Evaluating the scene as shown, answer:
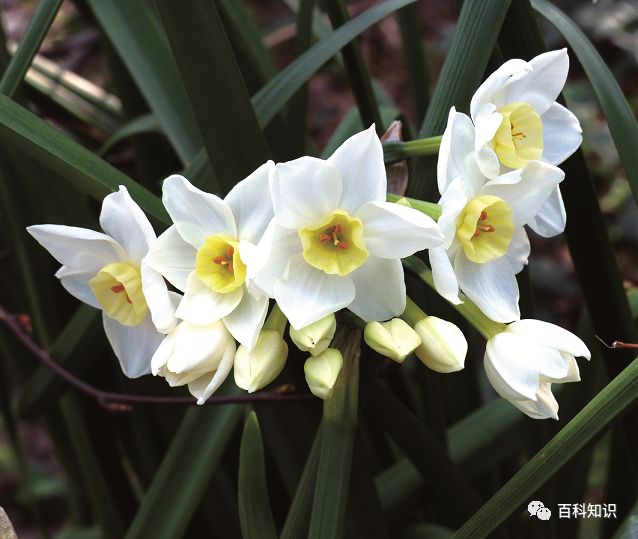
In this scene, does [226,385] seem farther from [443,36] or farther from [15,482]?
[15,482]

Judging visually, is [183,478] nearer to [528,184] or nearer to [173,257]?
[173,257]

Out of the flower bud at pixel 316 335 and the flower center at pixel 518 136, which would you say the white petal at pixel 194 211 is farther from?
the flower center at pixel 518 136

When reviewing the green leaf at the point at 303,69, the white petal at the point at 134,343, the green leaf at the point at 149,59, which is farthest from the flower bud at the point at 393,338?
the green leaf at the point at 149,59

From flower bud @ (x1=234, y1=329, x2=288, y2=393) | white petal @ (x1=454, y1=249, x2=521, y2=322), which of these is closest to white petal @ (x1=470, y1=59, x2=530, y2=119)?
white petal @ (x1=454, y1=249, x2=521, y2=322)

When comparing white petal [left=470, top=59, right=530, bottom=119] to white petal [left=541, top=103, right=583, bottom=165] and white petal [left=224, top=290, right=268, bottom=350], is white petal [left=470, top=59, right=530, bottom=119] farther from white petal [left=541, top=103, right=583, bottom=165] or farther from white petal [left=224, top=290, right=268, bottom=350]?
white petal [left=224, top=290, right=268, bottom=350]

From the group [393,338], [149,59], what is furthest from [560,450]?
[149,59]

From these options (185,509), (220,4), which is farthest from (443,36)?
(185,509)
